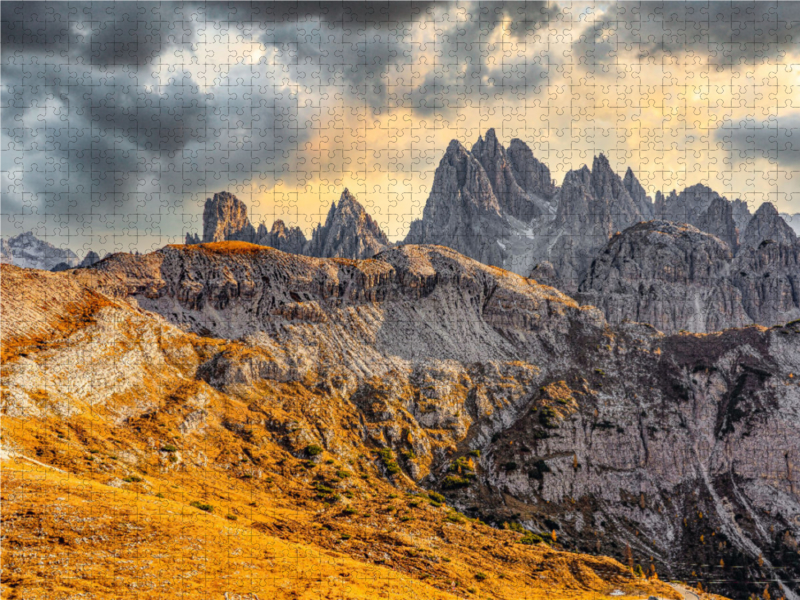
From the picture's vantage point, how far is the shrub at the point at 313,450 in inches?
3667

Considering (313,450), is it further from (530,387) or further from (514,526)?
(530,387)

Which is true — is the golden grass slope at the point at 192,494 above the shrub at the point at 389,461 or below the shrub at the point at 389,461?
above

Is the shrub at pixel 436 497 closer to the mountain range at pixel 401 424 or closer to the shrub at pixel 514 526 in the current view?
the mountain range at pixel 401 424

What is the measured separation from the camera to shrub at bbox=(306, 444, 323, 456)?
306ft

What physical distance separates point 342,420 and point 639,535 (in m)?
66.8

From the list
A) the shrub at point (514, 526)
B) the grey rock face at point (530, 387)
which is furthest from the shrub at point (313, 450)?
the shrub at point (514, 526)

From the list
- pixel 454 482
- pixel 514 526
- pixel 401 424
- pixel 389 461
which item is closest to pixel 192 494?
pixel 389 461

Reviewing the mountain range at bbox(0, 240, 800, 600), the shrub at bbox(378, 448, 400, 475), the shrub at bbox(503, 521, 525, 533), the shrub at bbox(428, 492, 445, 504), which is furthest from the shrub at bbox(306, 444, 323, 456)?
the shrub at bbox(503, 521, 525, 533)

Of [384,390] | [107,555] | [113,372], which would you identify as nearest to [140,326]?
Answer: [113,372]

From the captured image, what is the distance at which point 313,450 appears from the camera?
307 feet

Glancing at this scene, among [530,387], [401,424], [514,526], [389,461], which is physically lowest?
[514,526]

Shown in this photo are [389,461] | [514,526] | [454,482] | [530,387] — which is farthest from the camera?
[530,387]

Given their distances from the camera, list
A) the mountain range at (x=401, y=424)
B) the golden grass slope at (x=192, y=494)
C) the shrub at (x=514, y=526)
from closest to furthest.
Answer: the golden grass slope at (x=192, y=494), the mountain range at (x=401, y=424), the shrub at (x=514, y=526)

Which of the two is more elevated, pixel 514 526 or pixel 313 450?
pixel 313 450
